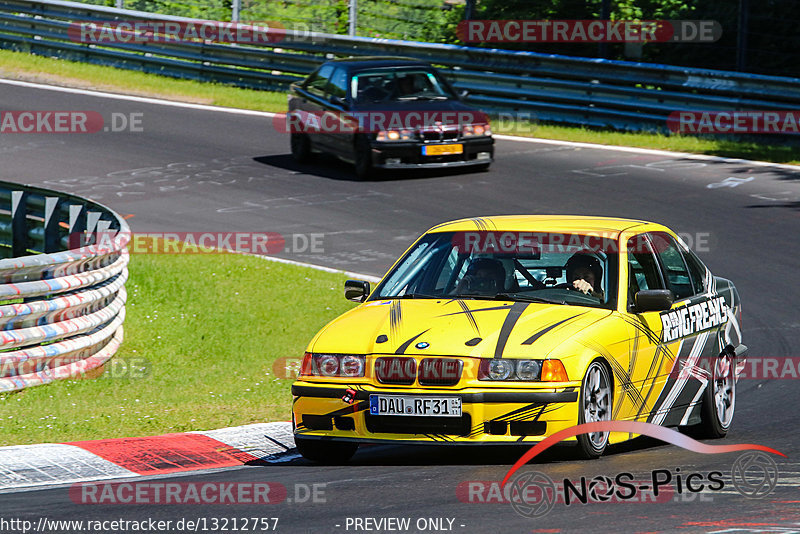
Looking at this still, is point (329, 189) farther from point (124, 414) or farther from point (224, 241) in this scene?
point (124, 414)

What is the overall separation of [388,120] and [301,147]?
2181 millimetres

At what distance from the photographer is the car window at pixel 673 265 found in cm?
874

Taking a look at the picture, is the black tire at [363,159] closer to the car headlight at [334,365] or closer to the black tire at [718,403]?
the black tire at [718,403]

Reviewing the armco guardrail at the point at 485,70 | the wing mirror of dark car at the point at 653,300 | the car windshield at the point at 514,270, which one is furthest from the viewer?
the armco guardrail at the point at 485,70

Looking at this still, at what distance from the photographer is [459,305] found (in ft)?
26.2

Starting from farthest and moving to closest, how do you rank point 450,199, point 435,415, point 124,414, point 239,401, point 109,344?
point 450,199 → point 109,344 → point 239,401 → point 124,414 → point 435,415

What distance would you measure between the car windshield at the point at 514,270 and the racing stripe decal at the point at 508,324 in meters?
0.19

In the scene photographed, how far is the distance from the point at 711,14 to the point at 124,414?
1898 cm

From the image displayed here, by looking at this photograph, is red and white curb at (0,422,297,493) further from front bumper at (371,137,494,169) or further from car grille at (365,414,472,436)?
front bumper at (371,137,494,169)

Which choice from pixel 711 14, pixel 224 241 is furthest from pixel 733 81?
pixel 224 241

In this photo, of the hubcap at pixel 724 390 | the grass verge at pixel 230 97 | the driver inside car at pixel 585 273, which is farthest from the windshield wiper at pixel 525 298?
the grass verge at pixel 230 97

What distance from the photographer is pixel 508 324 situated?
7.57 m

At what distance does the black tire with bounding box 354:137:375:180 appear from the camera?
1958cm

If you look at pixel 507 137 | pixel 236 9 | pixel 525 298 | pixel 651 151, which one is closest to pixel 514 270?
pixel 525 298
